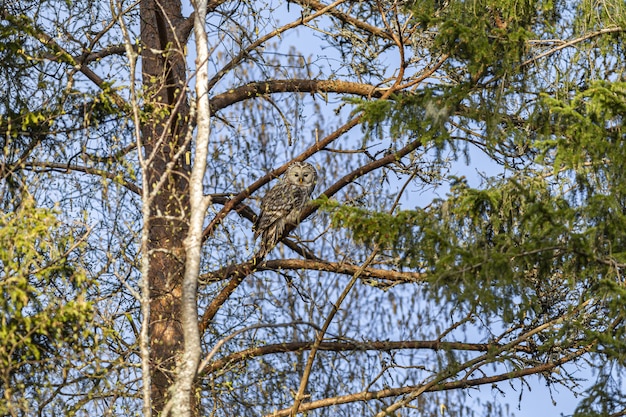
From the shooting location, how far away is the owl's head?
39.0 ft

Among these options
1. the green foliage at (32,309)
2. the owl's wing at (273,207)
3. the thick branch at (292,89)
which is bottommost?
the green foliage at (32,309)

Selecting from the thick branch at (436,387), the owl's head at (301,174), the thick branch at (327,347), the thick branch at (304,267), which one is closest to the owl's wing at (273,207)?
the owl's head at (301,174)

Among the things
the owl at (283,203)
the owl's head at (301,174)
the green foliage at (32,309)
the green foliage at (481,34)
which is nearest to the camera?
the green foliage at (32,309)

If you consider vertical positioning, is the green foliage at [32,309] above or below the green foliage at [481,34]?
below

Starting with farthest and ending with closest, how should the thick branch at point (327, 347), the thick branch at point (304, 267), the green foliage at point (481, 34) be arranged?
the thick branch at point (304, 267)
the thick branch at point (327, 347)
the green foliage at point (481, 34)

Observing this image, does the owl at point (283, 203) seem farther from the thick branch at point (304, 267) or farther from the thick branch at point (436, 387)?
the thick branch at point (436, 387)

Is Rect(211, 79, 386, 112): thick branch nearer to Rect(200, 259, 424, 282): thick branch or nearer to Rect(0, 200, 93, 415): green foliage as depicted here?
Rect(200, 259, 424, 282): thick branch

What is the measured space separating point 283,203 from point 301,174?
1.05 m

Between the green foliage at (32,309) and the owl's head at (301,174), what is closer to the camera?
the green foliage at (32,309)

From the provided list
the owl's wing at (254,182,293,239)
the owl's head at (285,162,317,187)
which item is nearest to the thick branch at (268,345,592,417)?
the owl's wing at (254,182,293,239)

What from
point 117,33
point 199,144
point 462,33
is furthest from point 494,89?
point 117,33

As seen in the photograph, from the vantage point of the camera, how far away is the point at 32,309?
7.20 metres

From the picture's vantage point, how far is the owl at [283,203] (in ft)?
34.7

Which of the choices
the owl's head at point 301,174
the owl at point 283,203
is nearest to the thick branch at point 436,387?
the owl at point 283,203
